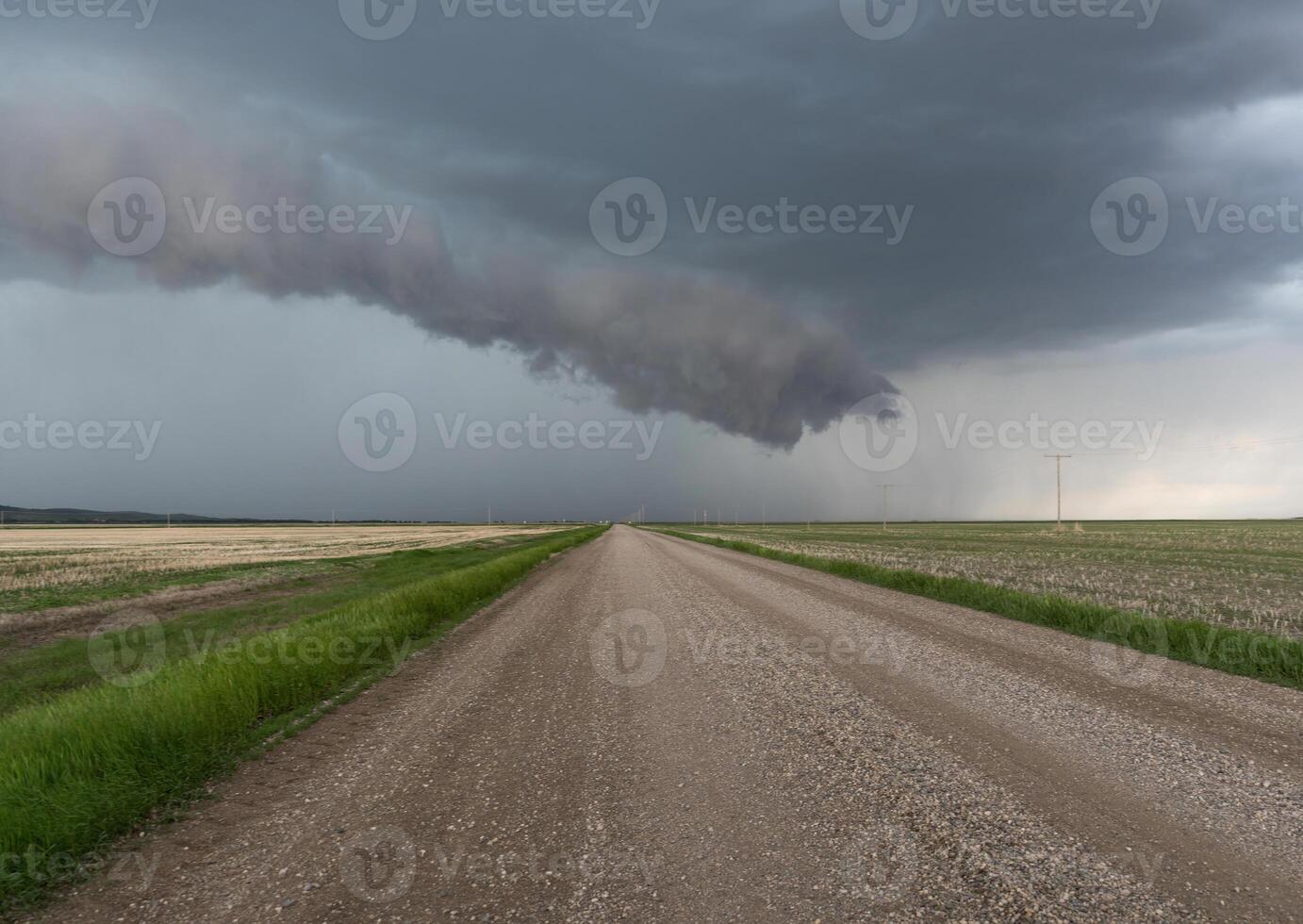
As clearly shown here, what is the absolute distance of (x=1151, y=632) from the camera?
11711 millimetres

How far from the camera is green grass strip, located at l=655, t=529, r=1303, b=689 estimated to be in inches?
380

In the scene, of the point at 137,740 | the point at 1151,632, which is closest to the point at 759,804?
Answer: the point at 137,740

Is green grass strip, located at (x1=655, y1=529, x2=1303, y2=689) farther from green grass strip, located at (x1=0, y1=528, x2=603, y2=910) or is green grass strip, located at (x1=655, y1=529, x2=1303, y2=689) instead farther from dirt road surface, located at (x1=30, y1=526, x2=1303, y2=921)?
green grass strip, located at (x1=0, y1=528, x2=603, y2=910)

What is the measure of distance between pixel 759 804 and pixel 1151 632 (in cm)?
1084

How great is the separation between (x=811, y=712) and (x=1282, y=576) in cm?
3306

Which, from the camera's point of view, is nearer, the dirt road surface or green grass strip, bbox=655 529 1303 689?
the dirt road surface

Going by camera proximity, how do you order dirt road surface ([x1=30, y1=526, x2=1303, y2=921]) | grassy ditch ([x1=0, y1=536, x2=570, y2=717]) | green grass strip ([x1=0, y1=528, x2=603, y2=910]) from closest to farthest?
dirt road surface ([x1=30, y1=526, x2=1303, y2=921]) < green grass strip ([x1=0, y1=528, x2=603, y2=910]) < grassy ditch ([x1=0, y1=536, x2=570, y2=717])

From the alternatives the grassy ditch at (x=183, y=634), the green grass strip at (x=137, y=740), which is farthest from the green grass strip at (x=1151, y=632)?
the grassy ditch at (x=183, y=634)

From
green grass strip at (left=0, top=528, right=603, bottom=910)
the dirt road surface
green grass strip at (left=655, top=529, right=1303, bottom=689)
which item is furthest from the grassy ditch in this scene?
green grass strip at (left=655, top=529, right=1303, bottom=689)

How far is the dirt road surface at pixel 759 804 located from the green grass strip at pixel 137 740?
44cm

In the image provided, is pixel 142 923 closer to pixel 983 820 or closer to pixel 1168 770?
pixel 983 820

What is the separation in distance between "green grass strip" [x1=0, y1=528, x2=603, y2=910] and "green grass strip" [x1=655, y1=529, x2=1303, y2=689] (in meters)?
13.4

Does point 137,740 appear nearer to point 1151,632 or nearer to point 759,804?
point 759,804

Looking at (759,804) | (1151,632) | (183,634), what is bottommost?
(183,634)
